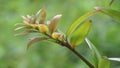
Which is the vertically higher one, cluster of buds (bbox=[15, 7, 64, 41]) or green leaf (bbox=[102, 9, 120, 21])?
green leaf (bbox=[102, 9, 120, 21])

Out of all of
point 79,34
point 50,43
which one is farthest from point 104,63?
point 50,43

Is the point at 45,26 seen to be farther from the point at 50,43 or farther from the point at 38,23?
the point at 50,43

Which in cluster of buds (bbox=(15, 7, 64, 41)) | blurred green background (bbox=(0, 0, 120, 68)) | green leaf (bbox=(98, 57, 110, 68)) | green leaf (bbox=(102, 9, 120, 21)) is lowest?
blurred green background (bbox=(0, 0, 120, 68))

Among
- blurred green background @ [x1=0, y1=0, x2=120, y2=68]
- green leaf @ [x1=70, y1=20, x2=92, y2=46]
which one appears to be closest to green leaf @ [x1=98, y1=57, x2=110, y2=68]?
green leaf @ [x1=70, y1=20, x2=92, y2=46]

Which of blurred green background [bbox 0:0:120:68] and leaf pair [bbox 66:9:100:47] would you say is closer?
leaf pair [bbox 66:9:100:47]

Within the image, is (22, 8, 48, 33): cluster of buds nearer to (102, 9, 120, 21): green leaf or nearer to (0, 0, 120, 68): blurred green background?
(102, 9, 120, 21): green leaf

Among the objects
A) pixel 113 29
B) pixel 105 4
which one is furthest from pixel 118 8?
pixel 113 29

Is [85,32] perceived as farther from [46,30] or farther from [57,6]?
[57,6]

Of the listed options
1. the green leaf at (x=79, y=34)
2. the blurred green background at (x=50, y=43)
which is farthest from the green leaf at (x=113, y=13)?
the blurred green background at (x=50, y=43)
